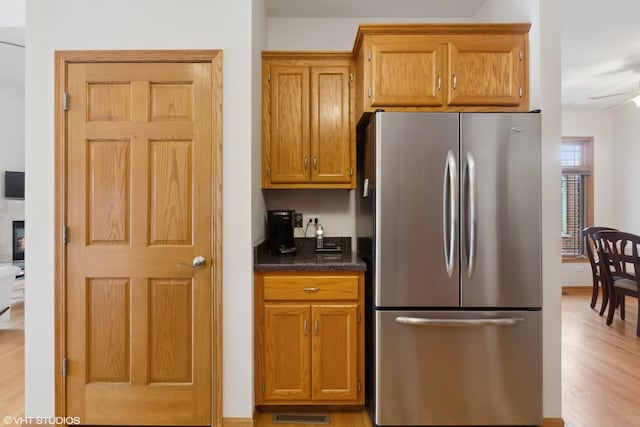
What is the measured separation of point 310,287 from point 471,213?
101 cm

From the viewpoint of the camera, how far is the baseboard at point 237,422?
1.95m

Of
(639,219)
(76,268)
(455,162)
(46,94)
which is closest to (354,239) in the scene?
(455,162)

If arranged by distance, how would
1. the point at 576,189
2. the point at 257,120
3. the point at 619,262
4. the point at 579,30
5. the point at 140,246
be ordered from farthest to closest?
the point at 576,189 < the point at 619,262 < the point at 579,30 < the point at 257,120 < the point at 140,246

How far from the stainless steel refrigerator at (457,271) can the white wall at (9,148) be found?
6736 millimetres

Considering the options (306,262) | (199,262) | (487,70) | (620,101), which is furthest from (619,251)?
(199,262)

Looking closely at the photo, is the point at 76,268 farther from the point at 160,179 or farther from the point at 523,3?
the point at 523,3

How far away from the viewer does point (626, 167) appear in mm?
5328

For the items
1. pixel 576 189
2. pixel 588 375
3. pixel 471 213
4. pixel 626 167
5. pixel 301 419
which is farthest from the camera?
pixel 576 189

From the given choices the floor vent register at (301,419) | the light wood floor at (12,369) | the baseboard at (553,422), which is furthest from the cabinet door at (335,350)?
the light wood floor at (12,369)

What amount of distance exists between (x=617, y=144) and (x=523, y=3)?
4.92 m

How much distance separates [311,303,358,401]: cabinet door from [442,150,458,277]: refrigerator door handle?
24.4 inches

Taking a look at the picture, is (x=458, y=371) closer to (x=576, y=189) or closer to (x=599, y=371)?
(x=599, y=371)

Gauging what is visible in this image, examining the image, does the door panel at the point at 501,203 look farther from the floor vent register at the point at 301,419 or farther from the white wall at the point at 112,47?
the white wall at the point at 112,47

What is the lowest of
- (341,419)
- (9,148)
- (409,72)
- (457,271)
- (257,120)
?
(341,419)
